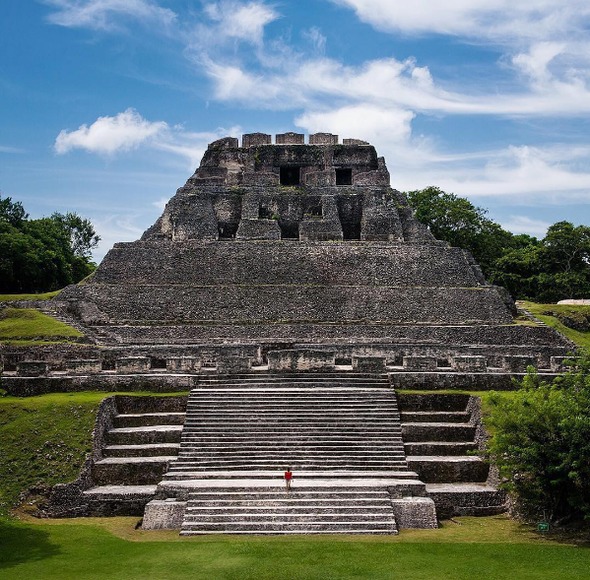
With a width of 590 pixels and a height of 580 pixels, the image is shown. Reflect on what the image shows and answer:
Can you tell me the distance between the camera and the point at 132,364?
1723cm

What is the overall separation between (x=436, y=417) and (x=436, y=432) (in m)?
0.56

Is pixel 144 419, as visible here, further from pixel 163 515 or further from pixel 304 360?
pixel 304 360

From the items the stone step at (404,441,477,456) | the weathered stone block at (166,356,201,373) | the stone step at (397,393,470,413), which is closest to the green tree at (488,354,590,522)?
the stone step at (404,441,477,456)

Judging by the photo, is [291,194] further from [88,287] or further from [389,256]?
[88,287]

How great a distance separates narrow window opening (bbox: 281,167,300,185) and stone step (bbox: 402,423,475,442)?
2437cm

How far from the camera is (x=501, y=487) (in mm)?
12695

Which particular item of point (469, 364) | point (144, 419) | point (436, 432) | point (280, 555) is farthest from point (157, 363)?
point (280, 555)

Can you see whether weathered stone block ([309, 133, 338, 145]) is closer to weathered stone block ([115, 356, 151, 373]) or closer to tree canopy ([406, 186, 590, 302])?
tree canopy ([406, 186, 590, 302])

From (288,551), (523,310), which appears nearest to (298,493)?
(288,551)

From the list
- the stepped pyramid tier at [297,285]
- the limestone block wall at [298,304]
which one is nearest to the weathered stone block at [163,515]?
the stepped pyramid tier at [297,285]

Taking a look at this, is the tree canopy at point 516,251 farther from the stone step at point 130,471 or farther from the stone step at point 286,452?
the stone step at point 130,471

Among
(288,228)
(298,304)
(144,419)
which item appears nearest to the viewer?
(144,419)

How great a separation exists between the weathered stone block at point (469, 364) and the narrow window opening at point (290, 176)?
22.2m

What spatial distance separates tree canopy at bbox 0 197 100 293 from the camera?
35375 mm
